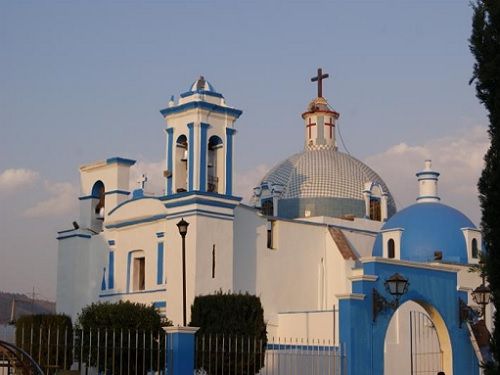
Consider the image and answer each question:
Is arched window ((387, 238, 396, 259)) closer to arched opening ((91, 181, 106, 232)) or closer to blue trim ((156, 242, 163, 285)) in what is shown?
blue trim ((156, 242, 163, 285))

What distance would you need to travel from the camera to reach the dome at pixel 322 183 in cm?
4134

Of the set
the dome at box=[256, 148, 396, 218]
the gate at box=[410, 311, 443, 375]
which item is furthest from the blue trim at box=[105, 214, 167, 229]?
the gate at box=[410, 311, 443, 375]

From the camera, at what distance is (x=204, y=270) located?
103ft

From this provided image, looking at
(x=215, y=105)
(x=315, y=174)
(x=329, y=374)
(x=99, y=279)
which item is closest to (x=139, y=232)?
(x=99, y=279)

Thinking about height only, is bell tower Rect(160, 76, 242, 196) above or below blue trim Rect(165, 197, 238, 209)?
above

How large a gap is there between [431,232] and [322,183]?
7671mm

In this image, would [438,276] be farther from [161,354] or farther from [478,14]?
[478,14]

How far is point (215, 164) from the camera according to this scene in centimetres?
3366

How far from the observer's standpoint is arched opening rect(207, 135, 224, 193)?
3325cm

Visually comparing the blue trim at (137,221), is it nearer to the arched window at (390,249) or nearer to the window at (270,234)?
the window at (270,234)

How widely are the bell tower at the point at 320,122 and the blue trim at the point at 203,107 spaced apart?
1125 cm

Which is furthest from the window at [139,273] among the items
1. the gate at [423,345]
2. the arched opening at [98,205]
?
the gate at [423,345]

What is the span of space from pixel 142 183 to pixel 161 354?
60.5 ft

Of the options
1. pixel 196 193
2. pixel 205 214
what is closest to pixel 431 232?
pixel 205 214
